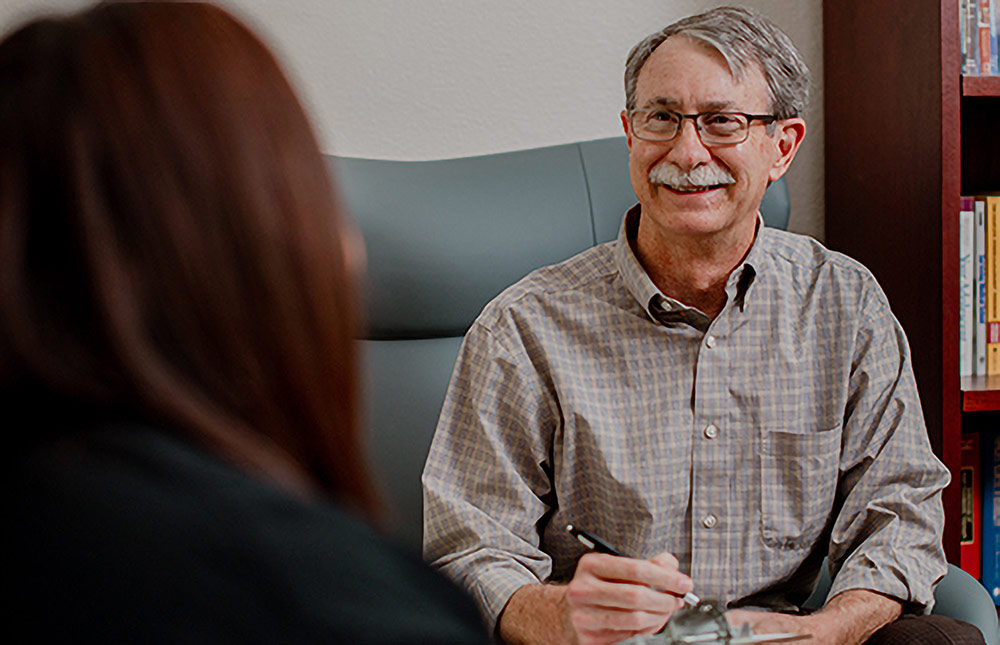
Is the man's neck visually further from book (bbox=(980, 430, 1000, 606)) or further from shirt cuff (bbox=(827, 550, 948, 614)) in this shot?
book (bbox=(980, 430, 1000, 606))

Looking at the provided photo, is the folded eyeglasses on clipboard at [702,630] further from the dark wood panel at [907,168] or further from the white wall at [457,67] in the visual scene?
the white wall at [457,67]

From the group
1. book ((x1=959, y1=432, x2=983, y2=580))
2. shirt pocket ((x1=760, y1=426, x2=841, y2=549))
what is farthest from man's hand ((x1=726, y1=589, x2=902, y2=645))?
book ((x1=959, y1=432, x2=983, y2=580))

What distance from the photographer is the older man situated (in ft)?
4.54

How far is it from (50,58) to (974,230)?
1545mm

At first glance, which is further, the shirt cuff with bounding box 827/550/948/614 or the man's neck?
the man's neck

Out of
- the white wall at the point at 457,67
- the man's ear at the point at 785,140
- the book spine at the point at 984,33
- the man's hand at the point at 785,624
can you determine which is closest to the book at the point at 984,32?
the book spine at the point at 984,33

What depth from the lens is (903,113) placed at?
178 centimetres

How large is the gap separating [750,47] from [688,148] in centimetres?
16

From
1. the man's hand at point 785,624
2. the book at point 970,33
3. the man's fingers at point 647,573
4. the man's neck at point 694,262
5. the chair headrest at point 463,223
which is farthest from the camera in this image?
the book at point 970,33

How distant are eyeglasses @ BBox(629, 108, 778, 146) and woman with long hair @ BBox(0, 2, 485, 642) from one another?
36.4 inches

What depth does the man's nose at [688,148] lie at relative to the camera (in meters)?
1.40

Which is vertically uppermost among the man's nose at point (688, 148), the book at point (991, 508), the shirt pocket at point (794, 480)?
the man's nose at point (688, 148)

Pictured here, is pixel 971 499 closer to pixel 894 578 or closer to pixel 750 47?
pixel 894 578

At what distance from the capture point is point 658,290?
143 centimetres
